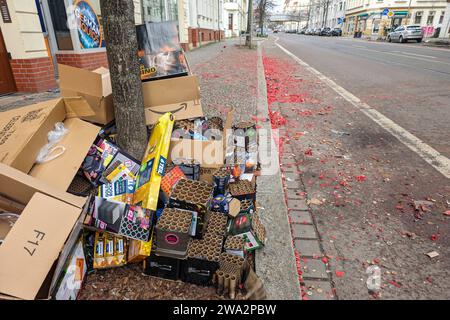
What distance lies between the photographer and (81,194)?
92.4 inches

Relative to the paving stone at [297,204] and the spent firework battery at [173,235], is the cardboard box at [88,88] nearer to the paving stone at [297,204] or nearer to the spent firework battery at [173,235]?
the spent firework battery at [173,235]

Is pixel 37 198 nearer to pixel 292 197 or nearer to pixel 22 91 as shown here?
pixel 292 197

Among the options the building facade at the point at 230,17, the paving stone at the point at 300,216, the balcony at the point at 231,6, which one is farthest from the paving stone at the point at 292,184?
the balcony at the point at 231,6

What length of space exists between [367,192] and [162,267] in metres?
2.32

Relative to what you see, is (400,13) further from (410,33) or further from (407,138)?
(407,138)

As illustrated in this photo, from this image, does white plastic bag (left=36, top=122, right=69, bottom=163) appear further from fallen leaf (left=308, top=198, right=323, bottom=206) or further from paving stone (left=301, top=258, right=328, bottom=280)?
fallen leaf (left=308, top=198, right=323, bottom=206)

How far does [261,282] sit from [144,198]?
0.99m

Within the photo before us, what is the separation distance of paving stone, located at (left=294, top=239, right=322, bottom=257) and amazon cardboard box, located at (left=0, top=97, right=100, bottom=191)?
184 cm

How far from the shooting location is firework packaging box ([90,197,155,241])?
1901 millimetres

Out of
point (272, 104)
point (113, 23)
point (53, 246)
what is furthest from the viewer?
point (272, 104)

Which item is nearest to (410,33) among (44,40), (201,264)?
(44,40)

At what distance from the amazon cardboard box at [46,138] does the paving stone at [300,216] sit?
6.25 ft

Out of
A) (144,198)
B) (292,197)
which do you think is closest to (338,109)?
(292,197)

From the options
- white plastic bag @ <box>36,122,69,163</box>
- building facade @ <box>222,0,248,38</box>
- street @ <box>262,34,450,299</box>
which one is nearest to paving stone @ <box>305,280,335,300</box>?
street @ <box>262,34,450,299</box>
